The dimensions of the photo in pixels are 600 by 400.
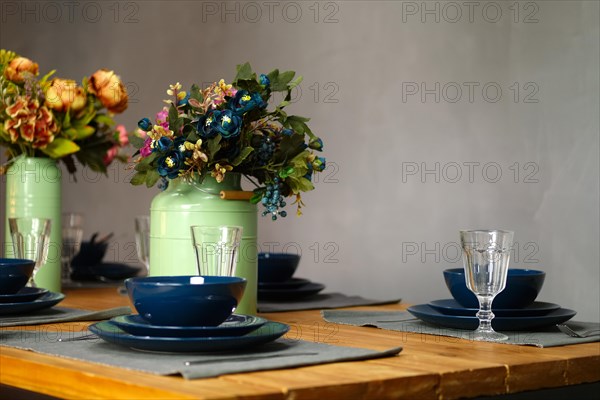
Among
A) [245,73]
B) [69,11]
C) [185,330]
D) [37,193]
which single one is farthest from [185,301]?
[69,11]

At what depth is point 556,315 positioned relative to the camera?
1421 millimetres

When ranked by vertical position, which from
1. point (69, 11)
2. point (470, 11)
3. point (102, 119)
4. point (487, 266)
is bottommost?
point (487, 266)

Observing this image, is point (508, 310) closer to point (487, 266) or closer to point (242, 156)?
point (487, 266)

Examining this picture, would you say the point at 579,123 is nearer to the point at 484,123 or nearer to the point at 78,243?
the point at 484,123

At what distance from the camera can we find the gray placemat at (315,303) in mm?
1789

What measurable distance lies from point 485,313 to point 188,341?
0.50m

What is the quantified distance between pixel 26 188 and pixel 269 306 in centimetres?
66

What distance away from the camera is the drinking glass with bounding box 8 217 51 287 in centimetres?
184

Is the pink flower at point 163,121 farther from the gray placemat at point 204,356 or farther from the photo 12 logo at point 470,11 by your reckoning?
the photo 12 logo at point 470,11

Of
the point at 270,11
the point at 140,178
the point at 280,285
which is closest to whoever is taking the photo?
the point at 140,178

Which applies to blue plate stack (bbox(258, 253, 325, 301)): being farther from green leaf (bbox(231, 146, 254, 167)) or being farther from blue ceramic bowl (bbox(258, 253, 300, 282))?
green leaf (bbox(231, 146, 254, 167))

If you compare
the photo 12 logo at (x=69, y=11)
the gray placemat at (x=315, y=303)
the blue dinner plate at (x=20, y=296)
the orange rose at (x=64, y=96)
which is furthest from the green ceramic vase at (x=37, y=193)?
the photo 12 logo at (x=69, y=11)

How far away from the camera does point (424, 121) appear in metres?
2.50

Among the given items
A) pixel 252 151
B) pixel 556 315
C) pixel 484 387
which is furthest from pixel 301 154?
pixel 484 387
